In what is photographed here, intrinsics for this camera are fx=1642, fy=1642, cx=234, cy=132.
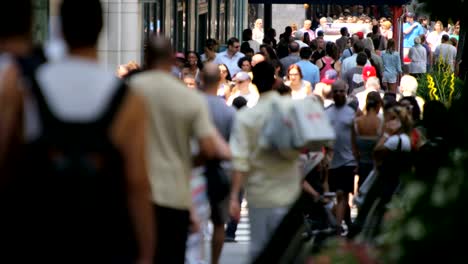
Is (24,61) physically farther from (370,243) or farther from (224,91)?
(224,91)

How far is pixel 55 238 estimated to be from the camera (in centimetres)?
619

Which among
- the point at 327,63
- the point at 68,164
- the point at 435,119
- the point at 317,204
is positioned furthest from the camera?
the point at 327,63

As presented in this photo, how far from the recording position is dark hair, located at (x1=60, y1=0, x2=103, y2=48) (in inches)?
250

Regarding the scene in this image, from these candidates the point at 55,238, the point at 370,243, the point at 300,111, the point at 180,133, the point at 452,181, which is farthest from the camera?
the point at 300,111

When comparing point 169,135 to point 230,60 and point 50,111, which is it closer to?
point 50,111

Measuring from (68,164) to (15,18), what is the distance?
2.20 ft

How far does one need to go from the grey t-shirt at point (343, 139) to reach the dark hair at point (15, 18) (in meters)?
10.3

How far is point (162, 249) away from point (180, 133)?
2.53 feet

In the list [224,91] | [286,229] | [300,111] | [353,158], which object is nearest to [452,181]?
[286,229]

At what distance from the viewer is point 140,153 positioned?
6.27 m

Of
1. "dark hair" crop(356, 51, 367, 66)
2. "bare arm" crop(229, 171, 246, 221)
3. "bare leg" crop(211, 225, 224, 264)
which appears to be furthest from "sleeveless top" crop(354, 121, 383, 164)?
"dark hair" crop(356, 51, 367, 66)

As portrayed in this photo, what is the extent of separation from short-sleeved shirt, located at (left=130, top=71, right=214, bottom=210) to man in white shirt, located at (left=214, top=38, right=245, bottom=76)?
16.5 meters

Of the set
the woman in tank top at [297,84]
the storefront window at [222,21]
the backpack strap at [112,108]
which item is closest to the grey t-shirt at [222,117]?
the woman in tank top at [297,84]

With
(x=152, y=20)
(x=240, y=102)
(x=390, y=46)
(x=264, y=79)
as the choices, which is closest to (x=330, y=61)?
(x=152, y=20)
